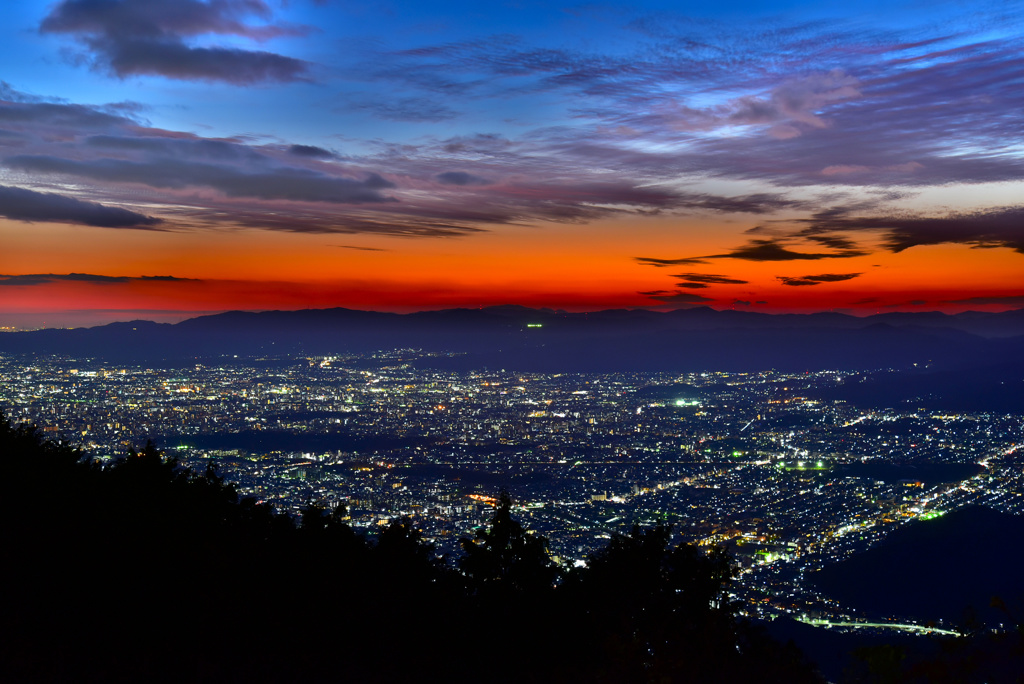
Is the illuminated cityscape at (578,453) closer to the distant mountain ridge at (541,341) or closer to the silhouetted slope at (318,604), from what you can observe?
the silhouetted slope at (318,604)

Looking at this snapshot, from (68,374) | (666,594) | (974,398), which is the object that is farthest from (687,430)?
(68,374)

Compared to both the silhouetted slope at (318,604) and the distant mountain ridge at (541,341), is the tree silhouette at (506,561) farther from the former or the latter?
the distant mountain ridge at (541,341)

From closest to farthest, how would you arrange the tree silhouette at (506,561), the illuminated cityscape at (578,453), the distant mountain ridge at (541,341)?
the tree silhouette at (506,561)
the illuminated cityscape at (578,453)
the distant mountain ridge at (541,341)

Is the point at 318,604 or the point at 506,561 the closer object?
the point at 318,604

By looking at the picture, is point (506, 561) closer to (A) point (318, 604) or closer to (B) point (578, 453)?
(A) point (318, 604)

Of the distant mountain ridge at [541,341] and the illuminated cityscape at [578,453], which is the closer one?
the illuminated cityscape at [578,453]

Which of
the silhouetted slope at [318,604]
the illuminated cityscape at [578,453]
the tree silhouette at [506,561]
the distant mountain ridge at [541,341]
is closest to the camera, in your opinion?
the silhouetted slope at [318,604]

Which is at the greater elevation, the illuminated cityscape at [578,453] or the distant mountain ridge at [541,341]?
the distant mountain ridge at [541,341]

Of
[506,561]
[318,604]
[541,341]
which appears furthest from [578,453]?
[541,341]

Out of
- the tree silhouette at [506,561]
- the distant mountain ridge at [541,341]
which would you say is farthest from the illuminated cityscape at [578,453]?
the distant mountain ridge at [541,341]
